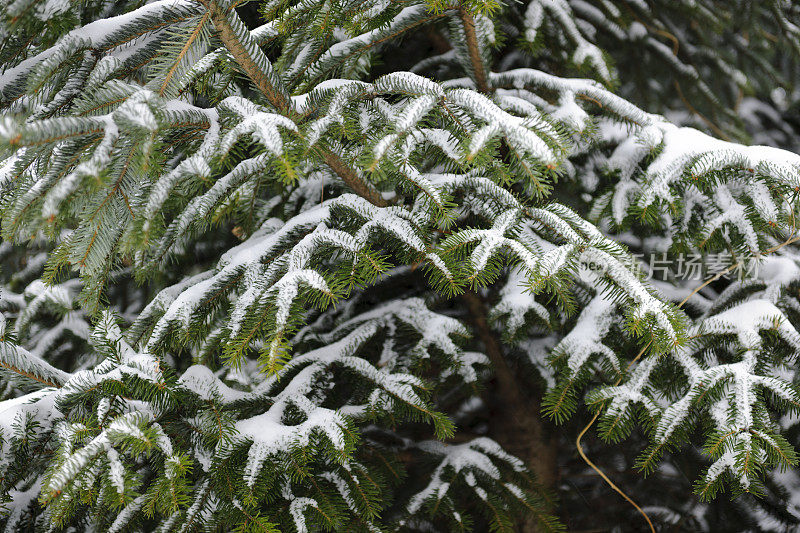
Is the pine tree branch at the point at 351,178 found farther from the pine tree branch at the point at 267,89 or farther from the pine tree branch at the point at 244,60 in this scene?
the pine tree branch at the point at 244,60

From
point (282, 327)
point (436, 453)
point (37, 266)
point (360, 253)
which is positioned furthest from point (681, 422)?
point (37, 266)

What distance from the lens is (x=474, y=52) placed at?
1693mm

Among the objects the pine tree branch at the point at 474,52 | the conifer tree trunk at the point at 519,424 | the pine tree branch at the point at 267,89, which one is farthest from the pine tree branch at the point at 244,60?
the conifer tree trunk at the point at 519,424

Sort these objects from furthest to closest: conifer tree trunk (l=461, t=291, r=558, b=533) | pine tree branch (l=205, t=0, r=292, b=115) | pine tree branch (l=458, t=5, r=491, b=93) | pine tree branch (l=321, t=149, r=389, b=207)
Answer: conifer tree trunk (l=461, t=291, r=558, b=533)
pine tree branch (l=458, t=5, r=491, b=93)
pine tree branch (l=321, t=149, r=389, b=207)
pine tree branch (l=205, t=0, r=292, b=115)

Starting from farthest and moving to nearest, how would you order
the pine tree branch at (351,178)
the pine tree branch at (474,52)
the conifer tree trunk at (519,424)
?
the conifer tree trunk at (519,424), the pine tree branch at (474,52), the pine tree branch at (351,178)

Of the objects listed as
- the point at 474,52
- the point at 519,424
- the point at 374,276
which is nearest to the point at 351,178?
the point at 374,276

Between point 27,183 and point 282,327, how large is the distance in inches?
25.9

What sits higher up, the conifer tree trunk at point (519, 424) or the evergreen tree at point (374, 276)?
the evergreen tree at point (374, 276)

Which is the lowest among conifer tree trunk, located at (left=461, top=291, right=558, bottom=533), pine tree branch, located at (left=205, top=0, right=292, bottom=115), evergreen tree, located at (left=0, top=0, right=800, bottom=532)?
conifer tree trunk, located at (left=461, top=291, right=558, bottom=533)

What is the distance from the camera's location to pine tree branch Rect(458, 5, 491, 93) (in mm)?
1556

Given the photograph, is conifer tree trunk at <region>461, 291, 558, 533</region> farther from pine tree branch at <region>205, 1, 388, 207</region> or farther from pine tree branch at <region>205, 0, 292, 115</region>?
pine tree branch at <region>205, 0, 292, 115</region>

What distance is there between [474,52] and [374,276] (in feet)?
2.79

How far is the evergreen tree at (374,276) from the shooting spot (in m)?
1.16

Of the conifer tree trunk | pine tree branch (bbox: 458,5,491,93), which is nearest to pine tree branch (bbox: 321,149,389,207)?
pine tree branch (bbox: 458,5,491,93)
